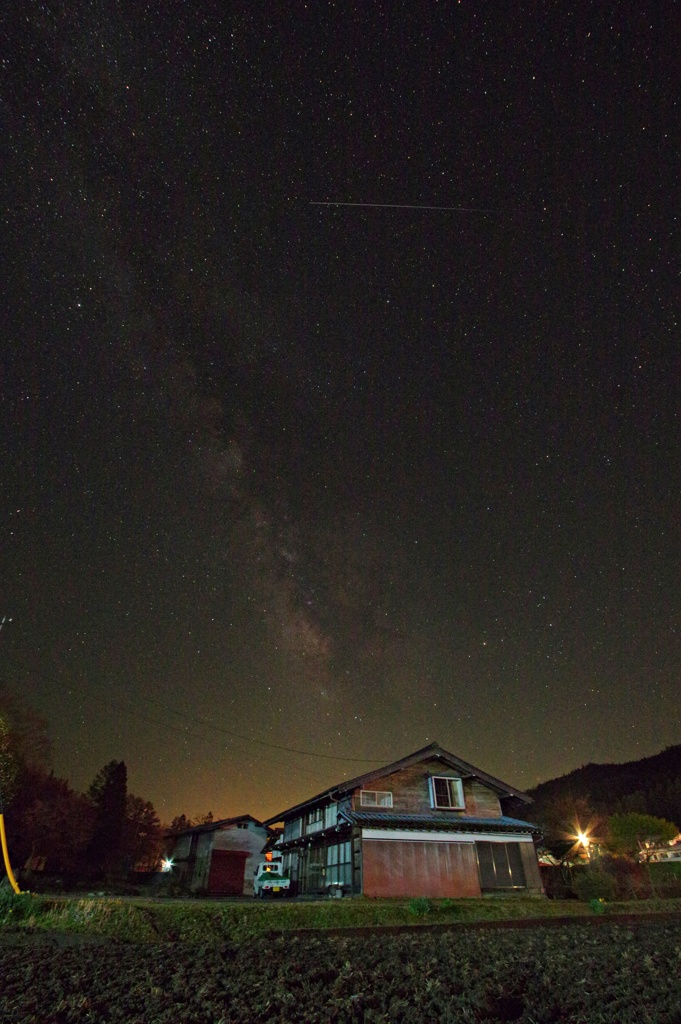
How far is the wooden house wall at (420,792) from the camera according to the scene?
2745 cm

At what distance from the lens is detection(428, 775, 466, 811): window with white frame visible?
28.2 meters

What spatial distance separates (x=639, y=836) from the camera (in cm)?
4647

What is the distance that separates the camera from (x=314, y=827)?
31391 millimetres

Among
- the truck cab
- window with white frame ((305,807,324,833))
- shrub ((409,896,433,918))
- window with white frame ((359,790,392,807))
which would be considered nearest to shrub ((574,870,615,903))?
window with white frame ((359,790,392,807))

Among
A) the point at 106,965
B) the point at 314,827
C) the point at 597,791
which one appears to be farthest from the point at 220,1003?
the point at 597,791

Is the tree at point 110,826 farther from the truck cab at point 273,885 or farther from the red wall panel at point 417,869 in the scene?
the red wall panel at point 417,869

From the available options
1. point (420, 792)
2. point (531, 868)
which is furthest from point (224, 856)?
point (531, 868)

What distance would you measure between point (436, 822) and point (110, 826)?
4979 centimetres

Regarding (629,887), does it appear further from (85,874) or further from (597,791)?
(597,791)

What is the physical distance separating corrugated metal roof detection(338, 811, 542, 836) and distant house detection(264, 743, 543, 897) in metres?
0.04

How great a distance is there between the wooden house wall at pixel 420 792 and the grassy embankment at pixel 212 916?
7290 millimetres

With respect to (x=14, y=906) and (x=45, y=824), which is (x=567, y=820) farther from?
(x=14, y=906)

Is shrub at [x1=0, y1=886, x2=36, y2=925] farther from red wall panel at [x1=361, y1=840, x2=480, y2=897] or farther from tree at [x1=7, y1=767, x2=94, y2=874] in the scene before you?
tree at [x1=7, y1=767, x2=94, y2=874]

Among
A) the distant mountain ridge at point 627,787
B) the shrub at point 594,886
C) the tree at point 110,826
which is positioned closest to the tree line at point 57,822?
the tree at point 110,826
